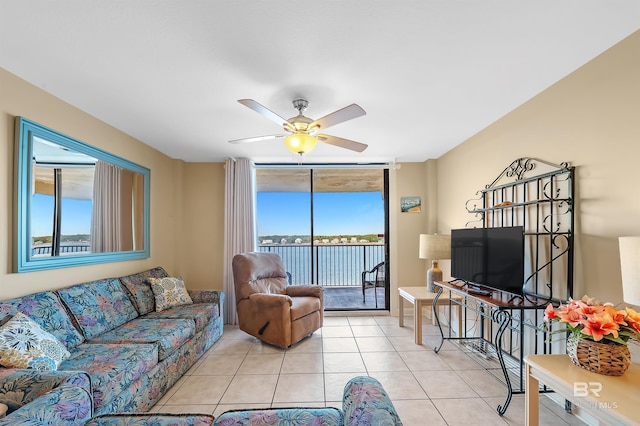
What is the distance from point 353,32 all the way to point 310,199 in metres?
3.30

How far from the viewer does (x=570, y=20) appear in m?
1.58

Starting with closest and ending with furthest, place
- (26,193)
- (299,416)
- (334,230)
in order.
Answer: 1. (299,416)
2. (26,193)
3. (334,230)

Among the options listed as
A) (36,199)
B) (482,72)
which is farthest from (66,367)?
(482,72)

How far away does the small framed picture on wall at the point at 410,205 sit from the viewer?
4648 millimetres

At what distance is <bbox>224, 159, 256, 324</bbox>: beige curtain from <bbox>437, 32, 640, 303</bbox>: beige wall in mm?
3222

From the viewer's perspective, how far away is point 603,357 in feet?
4.74

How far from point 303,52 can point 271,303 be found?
257cm

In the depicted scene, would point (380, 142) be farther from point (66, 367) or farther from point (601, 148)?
point (66, 367)

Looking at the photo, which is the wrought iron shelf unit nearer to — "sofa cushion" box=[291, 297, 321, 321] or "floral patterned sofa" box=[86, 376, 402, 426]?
"floral patterned sofa" box=[86, 376, 402, 426]

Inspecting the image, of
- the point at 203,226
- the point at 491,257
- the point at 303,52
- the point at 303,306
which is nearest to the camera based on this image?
the point at 303,52

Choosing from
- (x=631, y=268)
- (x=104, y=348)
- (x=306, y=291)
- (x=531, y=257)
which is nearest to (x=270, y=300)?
(x=306, y=291)

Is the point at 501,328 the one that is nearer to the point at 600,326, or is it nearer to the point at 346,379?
the point at 600,326

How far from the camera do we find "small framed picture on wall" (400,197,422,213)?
4648 millimetres

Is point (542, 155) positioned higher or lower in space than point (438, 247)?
higher
